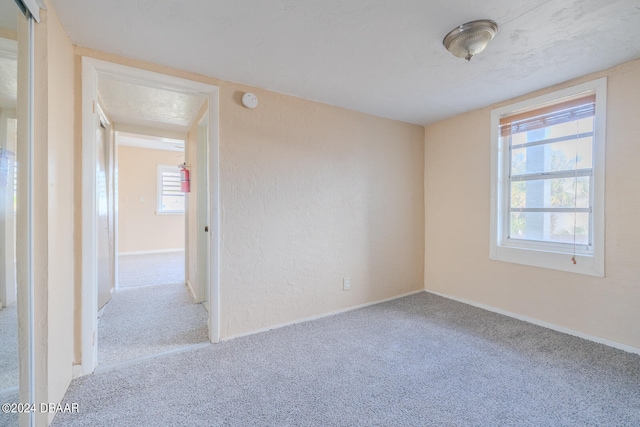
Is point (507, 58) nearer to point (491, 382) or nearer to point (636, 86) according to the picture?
point (636, 86)

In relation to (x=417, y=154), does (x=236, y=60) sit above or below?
above

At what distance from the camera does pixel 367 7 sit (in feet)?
4.71

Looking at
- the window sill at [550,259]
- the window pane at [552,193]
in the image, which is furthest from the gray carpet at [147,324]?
the window pane at [552,193]

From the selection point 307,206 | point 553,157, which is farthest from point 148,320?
point 553,157

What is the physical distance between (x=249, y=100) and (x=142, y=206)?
5.25 metres

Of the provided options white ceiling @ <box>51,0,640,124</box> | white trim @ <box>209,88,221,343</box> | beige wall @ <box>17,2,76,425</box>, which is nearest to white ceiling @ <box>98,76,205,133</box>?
white trim @ <box>209,88,221,343</box>

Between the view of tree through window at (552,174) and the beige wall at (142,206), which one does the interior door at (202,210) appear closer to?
the view of tree through window at (552,174)

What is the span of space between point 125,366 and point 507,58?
11.4 feet

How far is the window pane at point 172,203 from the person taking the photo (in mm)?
6455

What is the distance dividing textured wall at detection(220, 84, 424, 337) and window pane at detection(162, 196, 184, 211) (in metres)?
5.09

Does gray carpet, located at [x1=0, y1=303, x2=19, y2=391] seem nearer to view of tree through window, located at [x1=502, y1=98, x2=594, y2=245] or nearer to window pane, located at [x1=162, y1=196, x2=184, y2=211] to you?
view of tree through window, located at [x1=502, y1=98, x2=594, y2=245]

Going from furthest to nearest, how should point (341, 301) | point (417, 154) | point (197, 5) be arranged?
point (417, 154) → point (341, 301) → point (197, 5)

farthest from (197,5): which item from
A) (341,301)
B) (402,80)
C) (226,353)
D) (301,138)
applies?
(341,301)

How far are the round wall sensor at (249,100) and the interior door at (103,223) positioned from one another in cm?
179
